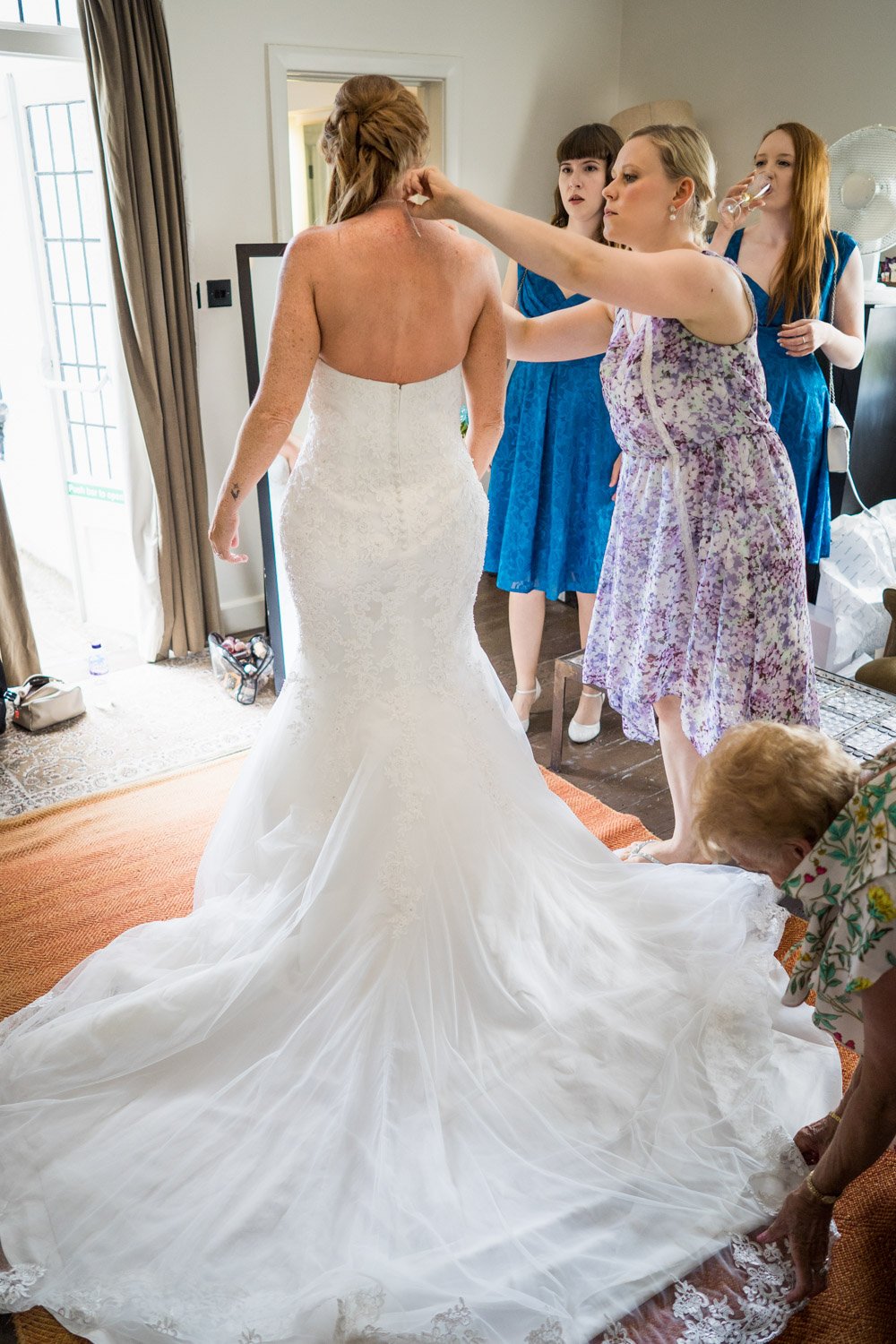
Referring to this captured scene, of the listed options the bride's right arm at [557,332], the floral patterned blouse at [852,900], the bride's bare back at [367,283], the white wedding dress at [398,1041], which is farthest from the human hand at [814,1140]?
the bride's right arm at [557,332]

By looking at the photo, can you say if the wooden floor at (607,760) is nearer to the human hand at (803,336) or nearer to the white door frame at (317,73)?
the human hand at (803,336)

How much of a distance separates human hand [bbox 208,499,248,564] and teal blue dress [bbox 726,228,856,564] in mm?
1699

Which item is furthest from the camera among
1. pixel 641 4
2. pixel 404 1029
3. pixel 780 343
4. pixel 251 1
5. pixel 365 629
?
pixel 641 4

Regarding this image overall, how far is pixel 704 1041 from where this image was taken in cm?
185

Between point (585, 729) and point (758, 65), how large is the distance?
9.60 ft

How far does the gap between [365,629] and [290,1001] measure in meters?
0.69

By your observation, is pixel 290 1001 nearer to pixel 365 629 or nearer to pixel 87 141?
pixel 365 629

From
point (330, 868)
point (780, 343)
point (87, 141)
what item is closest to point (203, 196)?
point (87, 141)

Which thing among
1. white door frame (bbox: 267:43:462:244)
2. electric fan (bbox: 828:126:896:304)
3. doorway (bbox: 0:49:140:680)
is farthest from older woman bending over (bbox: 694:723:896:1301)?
white door frame (bbox: 267:43:462:244)

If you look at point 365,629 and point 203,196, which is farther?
point 203,196

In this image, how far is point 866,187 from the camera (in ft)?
10.9

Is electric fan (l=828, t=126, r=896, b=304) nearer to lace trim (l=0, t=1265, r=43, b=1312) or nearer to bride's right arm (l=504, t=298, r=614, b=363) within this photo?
bride's right arm (l=504, t=298, r=614, b=363)

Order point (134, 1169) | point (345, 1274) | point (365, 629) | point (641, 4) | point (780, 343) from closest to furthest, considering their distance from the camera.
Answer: point (345, 1274) → point (134, 1169) → point (365, 629) → point (780, 343) → point (641, 4)

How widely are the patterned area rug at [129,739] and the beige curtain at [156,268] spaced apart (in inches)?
13.8
